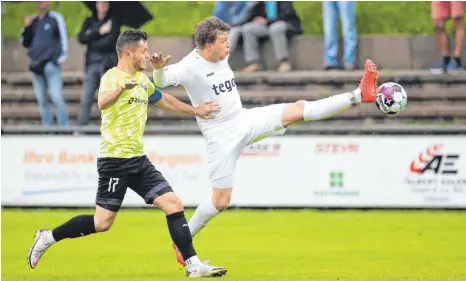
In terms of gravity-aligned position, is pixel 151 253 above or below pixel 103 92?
below

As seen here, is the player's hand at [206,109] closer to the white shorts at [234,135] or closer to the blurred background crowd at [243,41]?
the white shorts at [234,135]

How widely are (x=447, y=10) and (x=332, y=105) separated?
8960 mm

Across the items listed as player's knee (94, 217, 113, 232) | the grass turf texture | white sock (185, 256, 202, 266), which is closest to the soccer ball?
the grass turf texture

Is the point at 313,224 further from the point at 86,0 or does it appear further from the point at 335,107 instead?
the point at 86,0

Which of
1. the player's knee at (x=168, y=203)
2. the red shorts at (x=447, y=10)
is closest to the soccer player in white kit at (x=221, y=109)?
the player's knee at (x=168, y=203)

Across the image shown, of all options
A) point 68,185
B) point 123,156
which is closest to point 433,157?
point 68,185

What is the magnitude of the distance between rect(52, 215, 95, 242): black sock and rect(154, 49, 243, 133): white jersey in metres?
1.49

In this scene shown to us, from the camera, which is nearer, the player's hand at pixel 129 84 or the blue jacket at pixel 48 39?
the player's hand at pixel 129 84

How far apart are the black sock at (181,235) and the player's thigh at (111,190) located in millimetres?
482

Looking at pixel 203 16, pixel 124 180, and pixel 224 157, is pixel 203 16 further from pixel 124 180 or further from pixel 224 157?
pixel 124 180

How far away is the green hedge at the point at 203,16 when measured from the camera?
20.6 meters

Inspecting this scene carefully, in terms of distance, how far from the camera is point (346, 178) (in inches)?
663

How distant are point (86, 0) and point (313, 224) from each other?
6218 mm

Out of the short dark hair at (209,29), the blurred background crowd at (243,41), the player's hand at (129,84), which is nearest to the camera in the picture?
the player's hand at (129,84)
